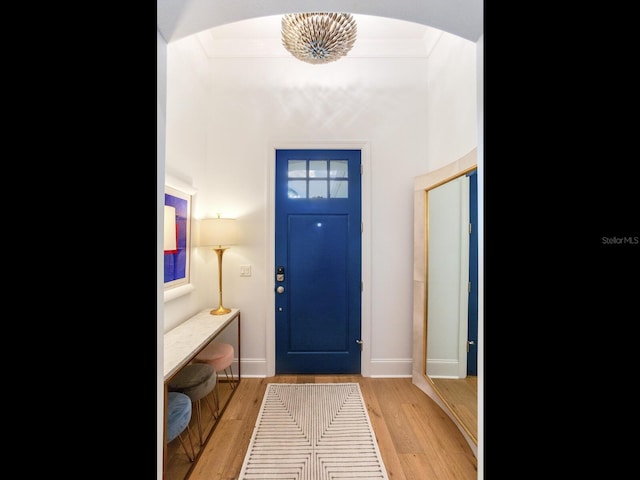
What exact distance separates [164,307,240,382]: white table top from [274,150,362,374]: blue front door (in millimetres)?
521

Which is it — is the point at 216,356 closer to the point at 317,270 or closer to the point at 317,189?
the point at 317,270

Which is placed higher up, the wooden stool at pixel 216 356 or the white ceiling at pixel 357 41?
the white ceiling at pixel 357 41

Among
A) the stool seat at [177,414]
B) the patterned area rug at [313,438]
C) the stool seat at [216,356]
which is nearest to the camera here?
the stool seat at [177,414]

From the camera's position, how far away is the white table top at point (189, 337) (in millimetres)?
1321

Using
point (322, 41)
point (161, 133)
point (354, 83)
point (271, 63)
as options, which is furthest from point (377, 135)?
point (161, 133)

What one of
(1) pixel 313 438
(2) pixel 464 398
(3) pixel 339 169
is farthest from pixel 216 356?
(3) pixel 339 169

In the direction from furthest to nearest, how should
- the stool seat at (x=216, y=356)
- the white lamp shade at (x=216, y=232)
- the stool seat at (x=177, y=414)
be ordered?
the white lamp shade at (x=216, y=232) → the stool seat at (x=216, y=356) → the stool seat at (x=177, y=414)

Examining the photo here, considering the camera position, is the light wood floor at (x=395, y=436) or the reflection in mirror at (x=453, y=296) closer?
the light wood floor at (x=395, y=436)

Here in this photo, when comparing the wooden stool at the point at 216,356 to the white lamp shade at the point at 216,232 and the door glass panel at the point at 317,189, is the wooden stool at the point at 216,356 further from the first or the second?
the door glass panel at the point at 317,189

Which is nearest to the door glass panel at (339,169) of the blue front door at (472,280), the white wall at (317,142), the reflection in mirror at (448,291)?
the white wall at (317,142)

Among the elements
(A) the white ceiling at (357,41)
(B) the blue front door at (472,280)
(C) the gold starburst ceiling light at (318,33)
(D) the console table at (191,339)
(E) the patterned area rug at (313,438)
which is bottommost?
(E) the patterned area rug at (313,438)

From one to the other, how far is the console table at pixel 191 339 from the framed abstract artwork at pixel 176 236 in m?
0.28
